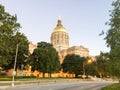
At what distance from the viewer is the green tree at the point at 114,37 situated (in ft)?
64.3

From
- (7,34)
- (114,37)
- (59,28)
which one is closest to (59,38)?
(59,28)

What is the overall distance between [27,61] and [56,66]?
11.7 meters

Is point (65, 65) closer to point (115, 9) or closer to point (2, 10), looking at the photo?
point (2, 10)

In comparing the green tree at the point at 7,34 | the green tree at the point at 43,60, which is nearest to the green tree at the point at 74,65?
the green tree at the point at 43,60

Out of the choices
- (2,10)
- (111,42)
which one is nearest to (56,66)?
(2,10)

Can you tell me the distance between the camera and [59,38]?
16812cm

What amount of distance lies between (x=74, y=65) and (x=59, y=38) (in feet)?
205

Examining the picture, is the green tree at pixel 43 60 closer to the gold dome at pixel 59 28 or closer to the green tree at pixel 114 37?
the green tree at pixel 114 37

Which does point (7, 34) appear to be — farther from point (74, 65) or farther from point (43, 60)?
point (74, 65)

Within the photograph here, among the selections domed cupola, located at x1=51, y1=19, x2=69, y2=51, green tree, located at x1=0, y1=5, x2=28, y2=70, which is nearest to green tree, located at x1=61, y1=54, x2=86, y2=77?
domed cupola, located at x1=51, y1=19, x2=69, y2=51

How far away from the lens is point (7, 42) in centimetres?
4438

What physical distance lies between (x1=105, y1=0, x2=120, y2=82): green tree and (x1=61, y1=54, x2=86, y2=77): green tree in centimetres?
8374

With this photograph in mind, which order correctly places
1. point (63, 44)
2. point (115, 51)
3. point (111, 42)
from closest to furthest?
point (115, 51) → point (111, 42) → point (63, 44)

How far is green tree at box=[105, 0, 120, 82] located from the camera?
19609 millimetres
